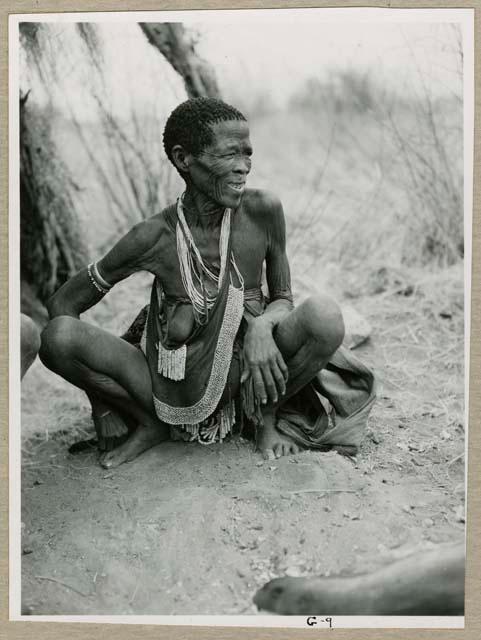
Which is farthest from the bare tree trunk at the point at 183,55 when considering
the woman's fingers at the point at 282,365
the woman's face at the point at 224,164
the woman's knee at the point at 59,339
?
the woman's fingers at the point at 282,365

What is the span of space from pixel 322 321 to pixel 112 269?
0.78 meters

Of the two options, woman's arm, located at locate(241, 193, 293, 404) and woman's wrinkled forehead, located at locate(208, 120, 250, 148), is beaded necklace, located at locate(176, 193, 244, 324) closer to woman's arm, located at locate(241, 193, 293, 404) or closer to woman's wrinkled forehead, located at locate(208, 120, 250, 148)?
woman's arm, located at locate(241, 193, 293, 404)

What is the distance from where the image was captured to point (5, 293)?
118 inches

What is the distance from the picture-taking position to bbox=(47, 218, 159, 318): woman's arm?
9.84ft

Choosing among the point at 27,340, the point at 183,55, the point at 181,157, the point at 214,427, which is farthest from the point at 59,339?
the point at 183,55

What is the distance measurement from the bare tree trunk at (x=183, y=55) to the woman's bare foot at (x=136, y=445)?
5.73 feet

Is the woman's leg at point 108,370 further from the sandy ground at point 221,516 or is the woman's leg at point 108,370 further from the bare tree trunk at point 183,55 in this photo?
the bare tree trunk at point 183,55

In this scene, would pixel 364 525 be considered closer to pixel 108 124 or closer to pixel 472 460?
pixel 472 460

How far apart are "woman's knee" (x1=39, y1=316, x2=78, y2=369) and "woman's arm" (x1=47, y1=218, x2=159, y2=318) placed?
0.26 ft

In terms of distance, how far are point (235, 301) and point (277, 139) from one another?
9.98 ft

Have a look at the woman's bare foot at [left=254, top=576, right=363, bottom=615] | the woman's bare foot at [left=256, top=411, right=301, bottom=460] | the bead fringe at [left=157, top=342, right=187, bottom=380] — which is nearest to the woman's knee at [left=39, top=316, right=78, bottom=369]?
the bead fringe at [left=157, top=342, right=187, bottom=380]

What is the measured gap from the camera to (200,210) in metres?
3.00

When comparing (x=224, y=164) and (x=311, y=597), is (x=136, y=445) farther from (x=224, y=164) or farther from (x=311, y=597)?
(x=224, y=164)

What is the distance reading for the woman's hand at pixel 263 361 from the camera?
2.96 m
